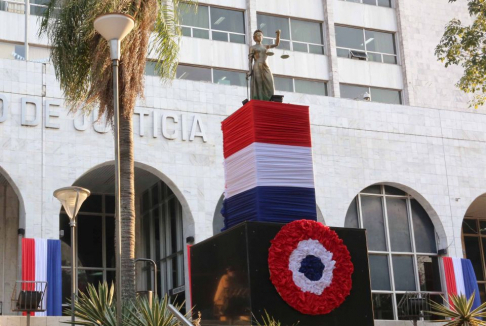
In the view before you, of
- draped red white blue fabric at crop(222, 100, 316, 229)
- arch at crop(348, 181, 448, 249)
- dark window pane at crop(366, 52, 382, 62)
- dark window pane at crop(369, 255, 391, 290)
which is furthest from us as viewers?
dark window pane at crop(366, 52, 382, 62)

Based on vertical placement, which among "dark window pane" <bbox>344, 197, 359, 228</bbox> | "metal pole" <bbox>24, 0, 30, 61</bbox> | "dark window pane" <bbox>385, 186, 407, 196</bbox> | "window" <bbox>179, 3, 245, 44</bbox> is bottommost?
"dark window pane" <bbox>344, 197, 359, 228</bbox>

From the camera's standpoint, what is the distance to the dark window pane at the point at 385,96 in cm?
4003

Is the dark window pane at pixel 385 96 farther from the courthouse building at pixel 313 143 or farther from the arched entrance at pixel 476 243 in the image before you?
the arched entrance at pixel 476 243

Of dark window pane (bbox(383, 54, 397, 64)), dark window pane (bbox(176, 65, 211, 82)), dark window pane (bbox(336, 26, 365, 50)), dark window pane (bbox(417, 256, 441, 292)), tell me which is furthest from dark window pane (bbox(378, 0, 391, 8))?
dark window pane (bbox(417, 256, 441, 292))

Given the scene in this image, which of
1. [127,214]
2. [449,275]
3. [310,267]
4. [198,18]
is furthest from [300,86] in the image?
[310,267]

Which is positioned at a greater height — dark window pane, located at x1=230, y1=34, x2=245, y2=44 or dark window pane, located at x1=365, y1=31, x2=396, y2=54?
dark window pane, located at x1=365, y1=31, x2=396, y2=54

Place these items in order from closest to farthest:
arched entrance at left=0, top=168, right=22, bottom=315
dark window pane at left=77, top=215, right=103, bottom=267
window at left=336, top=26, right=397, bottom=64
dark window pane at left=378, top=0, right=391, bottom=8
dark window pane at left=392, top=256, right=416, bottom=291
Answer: arched entrance at left=0, top=168, right=22, bottom=315, dark window pane at left=392, top=256, right=416, bottom=291, dark window pane at left=77, top=215, right=103, bottom=267, window at left=336, top=26, right=397, bottom=64, dark window pane at left=378, top=0, right=391, bottom=8

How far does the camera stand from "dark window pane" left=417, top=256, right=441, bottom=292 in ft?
110

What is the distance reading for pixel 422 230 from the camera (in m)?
34.0

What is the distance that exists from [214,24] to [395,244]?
12505 millimetres

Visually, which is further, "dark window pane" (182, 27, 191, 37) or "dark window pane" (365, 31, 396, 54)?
"dark window pane" (365, 31, 396, 54)

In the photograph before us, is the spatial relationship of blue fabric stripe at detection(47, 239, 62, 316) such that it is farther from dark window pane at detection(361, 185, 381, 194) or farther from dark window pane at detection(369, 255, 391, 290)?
dark window pane at detection(361, 185, 381, 194)

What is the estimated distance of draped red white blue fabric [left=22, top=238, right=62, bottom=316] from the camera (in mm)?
26344

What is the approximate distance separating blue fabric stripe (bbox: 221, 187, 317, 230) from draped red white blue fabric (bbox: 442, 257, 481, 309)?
1714 centimetres
